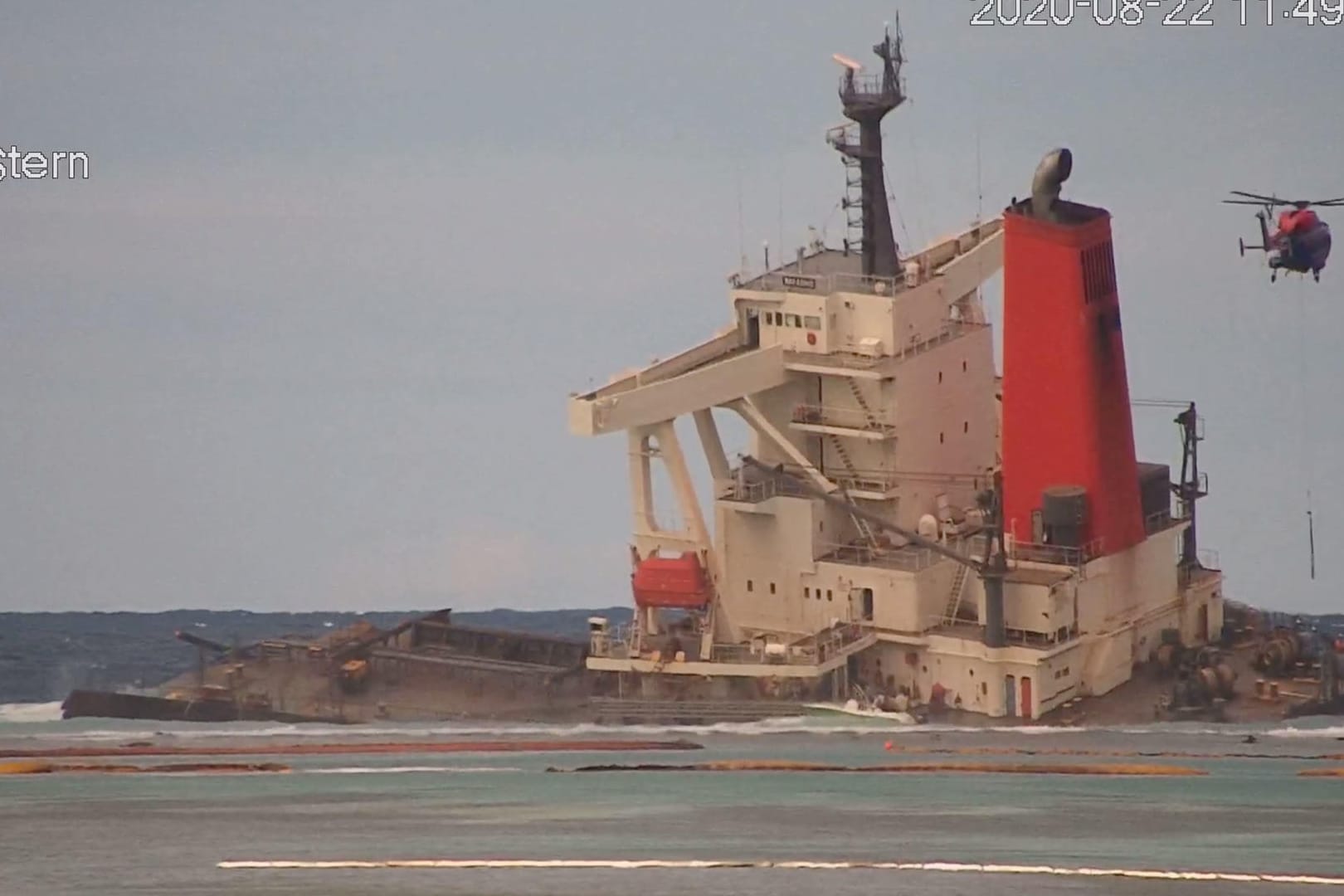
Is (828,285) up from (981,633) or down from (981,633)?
up

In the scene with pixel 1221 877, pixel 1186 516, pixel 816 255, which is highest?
pixel 816 255

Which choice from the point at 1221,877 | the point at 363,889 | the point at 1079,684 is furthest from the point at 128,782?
the point at 1079,684

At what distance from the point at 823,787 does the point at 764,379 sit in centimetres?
1276

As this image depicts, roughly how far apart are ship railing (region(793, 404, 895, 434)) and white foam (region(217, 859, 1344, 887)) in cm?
1870

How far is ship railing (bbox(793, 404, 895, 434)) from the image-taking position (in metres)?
39.6

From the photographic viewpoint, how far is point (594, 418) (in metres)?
38.7

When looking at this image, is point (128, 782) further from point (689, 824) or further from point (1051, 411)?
point (1051, 411)

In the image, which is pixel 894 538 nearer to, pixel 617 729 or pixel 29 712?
pixel 617 729

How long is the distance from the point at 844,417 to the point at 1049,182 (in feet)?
14.3

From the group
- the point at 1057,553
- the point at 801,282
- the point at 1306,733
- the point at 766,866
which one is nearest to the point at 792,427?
the point at 801,282

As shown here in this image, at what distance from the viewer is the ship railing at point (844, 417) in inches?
1558

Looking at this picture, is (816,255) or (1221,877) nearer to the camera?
(1221,877)

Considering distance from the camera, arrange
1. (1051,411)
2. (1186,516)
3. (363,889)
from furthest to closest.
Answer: (1186,516) < (1051,411) < (363,889)

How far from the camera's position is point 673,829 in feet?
76.7
